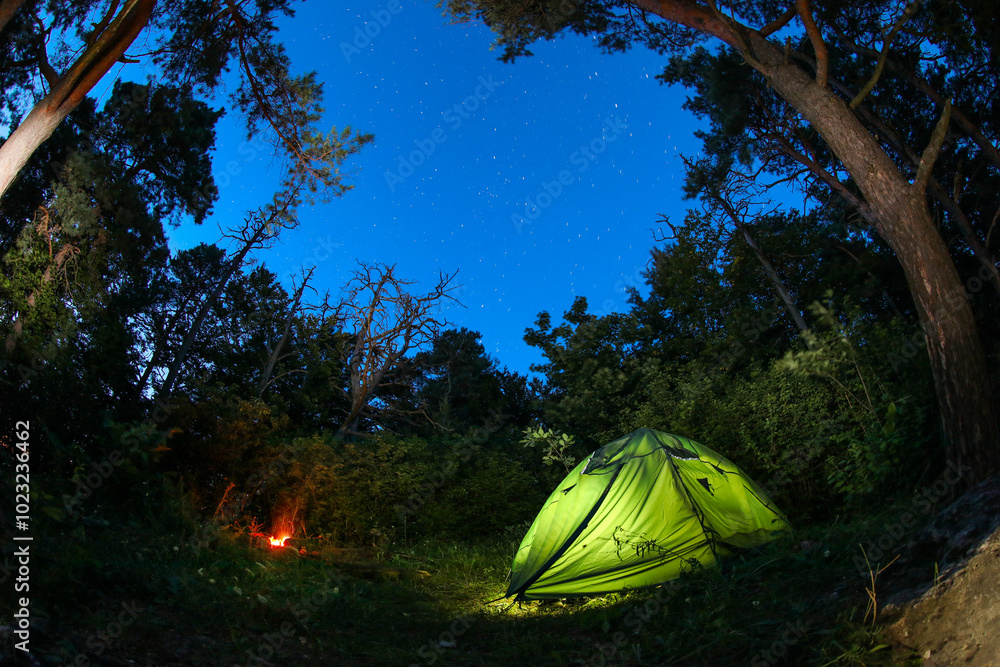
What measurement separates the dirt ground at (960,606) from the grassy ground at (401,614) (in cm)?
13

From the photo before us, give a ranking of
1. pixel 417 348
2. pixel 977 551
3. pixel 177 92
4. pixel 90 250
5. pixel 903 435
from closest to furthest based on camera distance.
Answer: pixel 977 551 → pixel 903 435 → pixel 177 92 → pixel 417 348 → pixel 90 250

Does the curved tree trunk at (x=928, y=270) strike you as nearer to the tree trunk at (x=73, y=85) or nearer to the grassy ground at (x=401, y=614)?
the grassy ground at (x=401, y=614)

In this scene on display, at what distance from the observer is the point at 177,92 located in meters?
8.22

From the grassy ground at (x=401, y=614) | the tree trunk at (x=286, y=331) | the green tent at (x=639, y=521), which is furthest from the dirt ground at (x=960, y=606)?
the tree trunk at (x=286, y=331)

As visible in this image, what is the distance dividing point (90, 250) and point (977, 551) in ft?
50.9

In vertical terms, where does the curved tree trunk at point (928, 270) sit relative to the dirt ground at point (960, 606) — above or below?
above

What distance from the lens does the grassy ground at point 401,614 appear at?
3047mm

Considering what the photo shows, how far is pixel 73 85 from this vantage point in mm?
6043

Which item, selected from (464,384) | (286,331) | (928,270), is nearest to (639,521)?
(928,270)

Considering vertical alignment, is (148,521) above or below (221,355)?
below

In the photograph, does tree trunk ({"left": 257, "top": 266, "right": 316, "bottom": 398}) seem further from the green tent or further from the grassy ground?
the green tent

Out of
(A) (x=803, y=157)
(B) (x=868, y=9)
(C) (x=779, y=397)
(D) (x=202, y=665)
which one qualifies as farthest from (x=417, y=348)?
(B) (x=868, y=9)

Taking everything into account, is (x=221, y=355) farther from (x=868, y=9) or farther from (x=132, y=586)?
(x=868, y=9)

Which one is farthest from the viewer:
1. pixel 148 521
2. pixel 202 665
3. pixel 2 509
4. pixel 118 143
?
pixel 118 143
